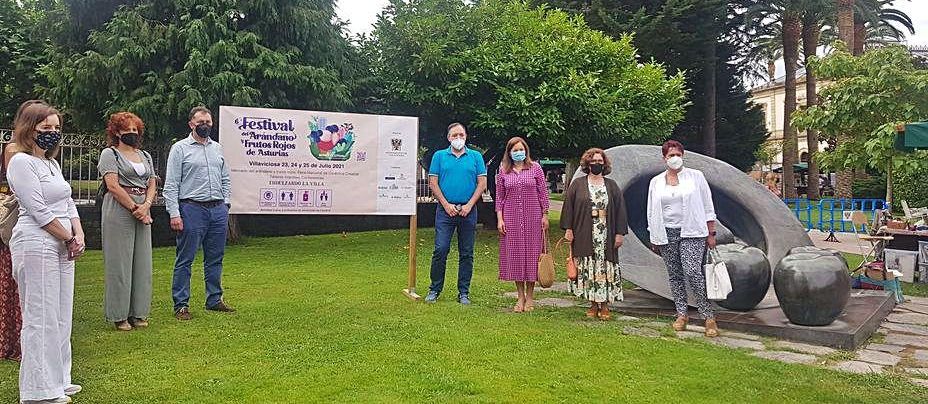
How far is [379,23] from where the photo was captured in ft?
48.9

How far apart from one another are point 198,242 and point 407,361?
2562 millimetres

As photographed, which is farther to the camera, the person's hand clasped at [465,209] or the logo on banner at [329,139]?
the logo on banner at [329,139]

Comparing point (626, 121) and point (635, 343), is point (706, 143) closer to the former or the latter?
point (626, 121)

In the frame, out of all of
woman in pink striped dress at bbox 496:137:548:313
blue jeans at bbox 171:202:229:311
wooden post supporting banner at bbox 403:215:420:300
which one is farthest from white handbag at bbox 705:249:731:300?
blue jeans at bbox 171:202:229:311

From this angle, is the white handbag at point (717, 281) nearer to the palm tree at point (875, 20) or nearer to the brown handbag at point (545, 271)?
the brown handbag at point (545, 271)

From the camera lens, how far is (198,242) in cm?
638

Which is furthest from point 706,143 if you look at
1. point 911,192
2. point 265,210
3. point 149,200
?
point 149,200

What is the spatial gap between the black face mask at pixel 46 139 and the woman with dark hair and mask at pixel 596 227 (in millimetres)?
4233

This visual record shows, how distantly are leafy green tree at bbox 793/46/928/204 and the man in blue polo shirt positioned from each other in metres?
8.88

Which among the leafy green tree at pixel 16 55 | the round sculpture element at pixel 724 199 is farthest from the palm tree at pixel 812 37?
the leafy green tree at pixel 16 55

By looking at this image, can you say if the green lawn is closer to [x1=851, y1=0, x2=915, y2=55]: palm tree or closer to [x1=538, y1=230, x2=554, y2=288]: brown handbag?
[x1=538, y1=230, x2=554, y2=288]: brown handbag

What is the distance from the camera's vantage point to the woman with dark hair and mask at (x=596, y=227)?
21.6 ft

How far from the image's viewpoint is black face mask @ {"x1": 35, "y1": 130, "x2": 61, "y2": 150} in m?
3.98

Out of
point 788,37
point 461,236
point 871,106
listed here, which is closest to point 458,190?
point 461,236
